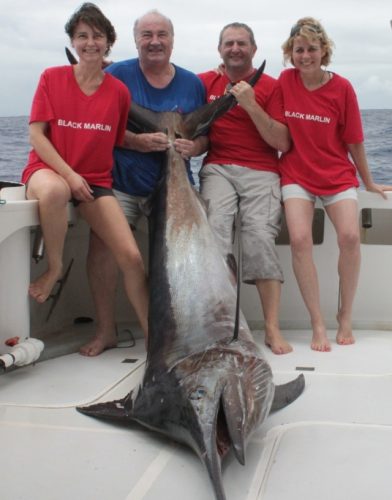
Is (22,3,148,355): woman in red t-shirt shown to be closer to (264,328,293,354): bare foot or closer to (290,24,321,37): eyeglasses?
(264,328,293,354): bare foot

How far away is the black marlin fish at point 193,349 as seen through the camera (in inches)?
82.1

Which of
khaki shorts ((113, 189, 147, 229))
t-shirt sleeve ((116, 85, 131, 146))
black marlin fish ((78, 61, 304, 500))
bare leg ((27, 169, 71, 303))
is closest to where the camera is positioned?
black marlin fish ((78, 61, 304, 500))

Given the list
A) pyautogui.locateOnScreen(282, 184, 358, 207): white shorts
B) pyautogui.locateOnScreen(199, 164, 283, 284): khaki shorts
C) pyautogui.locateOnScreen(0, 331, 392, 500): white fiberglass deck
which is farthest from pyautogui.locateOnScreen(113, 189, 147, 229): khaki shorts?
pyautogui.locateOnScreen(0, 331, 392, 500): white fiberglass deck

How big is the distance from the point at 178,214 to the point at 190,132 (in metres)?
0.62

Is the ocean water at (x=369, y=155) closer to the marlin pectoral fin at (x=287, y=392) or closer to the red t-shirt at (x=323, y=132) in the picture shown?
the red t-shirt at (x=323, y=132)

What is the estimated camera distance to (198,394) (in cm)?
214

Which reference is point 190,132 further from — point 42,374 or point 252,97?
point 42,374

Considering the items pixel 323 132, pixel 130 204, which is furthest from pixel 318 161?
pixel 130 204

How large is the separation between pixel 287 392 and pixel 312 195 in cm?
127

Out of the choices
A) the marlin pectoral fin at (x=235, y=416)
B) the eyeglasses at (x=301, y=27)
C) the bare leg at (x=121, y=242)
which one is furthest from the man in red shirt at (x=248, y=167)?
the marlin pectoral fin at (x=235, y=416)

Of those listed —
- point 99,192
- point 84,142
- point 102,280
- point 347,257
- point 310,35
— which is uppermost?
point 310,35

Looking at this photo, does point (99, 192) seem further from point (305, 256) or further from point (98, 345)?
point (305, 256)

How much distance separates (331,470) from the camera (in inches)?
82.2

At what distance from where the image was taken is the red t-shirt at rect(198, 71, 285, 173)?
3.72 meters
